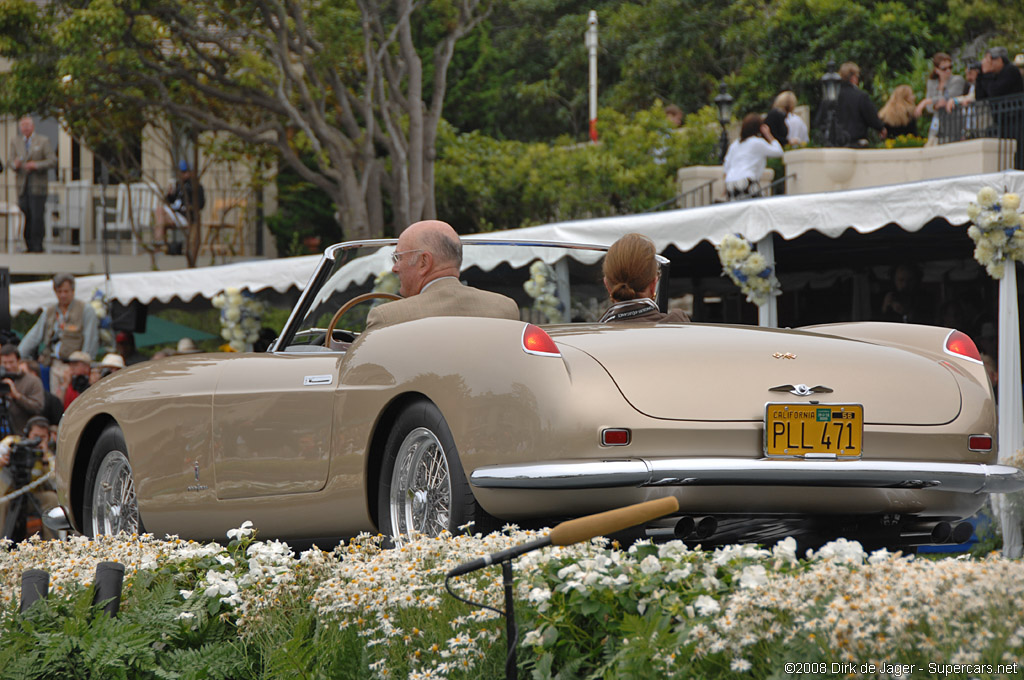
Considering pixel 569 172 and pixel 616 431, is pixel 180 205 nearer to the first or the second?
pixel 569 172

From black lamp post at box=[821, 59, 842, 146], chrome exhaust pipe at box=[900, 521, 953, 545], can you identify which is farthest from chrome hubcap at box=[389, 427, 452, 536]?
black lamp post at box=[821, 59, 842, 146]

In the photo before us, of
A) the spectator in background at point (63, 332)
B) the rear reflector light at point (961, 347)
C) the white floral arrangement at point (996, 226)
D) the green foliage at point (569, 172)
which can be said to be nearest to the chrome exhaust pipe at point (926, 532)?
the rear reflector light at point (961, 347)

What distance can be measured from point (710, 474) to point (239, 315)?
11587mm

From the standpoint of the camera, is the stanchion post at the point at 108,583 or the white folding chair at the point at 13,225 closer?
the stanchion post at the point at 108,583

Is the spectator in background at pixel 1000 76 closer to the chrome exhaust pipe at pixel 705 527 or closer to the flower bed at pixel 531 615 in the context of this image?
the chrome exhaust pipe at pixel 705 527

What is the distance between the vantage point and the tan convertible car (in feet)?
13.3

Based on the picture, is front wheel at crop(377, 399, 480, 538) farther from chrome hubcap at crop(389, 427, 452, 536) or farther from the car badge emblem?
the car badge emblem

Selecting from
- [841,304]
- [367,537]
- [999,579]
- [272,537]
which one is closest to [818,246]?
[841,304]

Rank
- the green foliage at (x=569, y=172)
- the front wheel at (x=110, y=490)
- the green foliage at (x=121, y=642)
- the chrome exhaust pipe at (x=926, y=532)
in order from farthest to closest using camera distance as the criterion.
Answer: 1. the green foliage at (x=569, y=172)
2. the front wheel at (x=110, y=490)
3. the chrome exhaust pipe at (x=926, y=532)
4. the green foliage at (x=121, y=642)

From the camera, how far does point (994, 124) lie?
14.4m

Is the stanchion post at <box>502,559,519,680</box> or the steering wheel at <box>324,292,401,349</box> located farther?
the steering wheel at <box>324,292,401,349</box>

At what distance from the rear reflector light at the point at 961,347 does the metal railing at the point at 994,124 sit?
958 cm

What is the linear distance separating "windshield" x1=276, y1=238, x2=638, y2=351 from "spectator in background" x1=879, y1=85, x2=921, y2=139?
11562 mm

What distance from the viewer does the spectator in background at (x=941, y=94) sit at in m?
15.2
